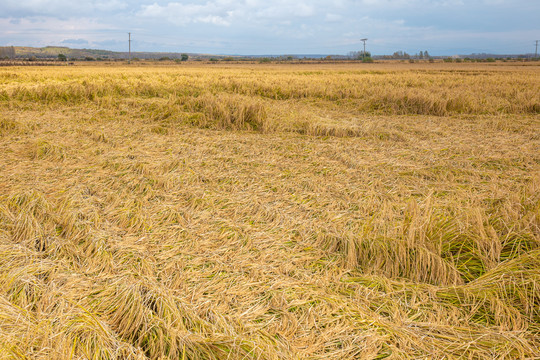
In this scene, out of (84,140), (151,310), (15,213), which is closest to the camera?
(151,310)

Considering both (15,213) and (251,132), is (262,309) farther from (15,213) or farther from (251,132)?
(251,132)

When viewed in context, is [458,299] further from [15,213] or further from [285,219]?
[15,213]

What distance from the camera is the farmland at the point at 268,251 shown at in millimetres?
1810

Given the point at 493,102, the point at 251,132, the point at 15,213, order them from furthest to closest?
1. the point at 493,102
2. the point at 251,132
3. the point at 15,213

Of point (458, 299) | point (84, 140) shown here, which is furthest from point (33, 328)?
point (84, 140)

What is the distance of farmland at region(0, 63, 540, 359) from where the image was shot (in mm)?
1810

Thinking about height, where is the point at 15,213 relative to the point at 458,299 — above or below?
above

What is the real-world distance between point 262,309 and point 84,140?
18.8 feet

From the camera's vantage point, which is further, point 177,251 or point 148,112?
point 148,112

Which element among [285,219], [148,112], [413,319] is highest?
[148,112]

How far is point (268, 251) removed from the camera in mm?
2754

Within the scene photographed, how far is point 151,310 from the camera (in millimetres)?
1973

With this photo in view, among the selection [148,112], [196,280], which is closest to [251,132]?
[148,112]

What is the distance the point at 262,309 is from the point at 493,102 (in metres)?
11.2
